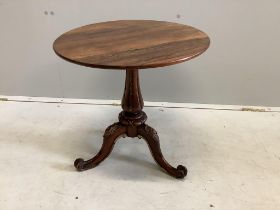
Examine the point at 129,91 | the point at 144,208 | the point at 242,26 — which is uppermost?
the point at 242,26

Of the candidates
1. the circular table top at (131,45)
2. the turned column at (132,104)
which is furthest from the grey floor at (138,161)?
the circular table top at (131,45)

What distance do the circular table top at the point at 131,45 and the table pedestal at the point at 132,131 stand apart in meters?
0.23

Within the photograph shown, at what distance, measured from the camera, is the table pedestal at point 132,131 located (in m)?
1.41

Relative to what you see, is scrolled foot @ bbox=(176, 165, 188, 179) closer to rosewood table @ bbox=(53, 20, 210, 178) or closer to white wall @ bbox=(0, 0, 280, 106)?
rosewood table @ bbox=(53, 20, 210, 178)

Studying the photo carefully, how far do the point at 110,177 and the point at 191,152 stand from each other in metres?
0.46

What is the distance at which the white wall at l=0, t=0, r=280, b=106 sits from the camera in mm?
1776

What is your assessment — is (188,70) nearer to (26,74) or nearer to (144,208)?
(144,208)

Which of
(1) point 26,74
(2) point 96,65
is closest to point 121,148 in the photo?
(2) point 96,65

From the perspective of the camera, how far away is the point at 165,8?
5.84 ft

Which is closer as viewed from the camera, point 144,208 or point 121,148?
point 144,208

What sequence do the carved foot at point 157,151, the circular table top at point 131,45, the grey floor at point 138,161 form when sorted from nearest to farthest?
the circular table top at point 131,45, the grey floor at point 138,161, the carved foot at point 157,151

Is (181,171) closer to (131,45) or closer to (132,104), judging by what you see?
(132,104)

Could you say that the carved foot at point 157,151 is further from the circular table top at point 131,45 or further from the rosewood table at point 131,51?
the circular table top at point 131,45

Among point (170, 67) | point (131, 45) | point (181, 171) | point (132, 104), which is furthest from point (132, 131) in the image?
point (170, 67)
